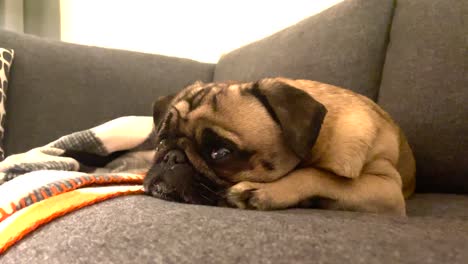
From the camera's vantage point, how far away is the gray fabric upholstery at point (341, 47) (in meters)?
1.66

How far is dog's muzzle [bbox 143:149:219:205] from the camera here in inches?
39.5

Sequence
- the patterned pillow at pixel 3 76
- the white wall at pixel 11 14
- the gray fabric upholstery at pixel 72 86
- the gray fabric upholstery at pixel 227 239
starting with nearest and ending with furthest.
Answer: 1. the gray fabric upholstery at pixel 227 239
2. the patterned pillow at pixel 3 76
3. the gray fabric upholstery at pixel 72 86
4. the white wall at pixel 11 14

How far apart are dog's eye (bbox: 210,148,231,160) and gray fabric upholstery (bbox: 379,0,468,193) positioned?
745 millimetres

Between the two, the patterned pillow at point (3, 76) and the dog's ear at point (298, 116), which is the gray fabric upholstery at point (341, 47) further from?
the patterned pillow at point (3, 76)

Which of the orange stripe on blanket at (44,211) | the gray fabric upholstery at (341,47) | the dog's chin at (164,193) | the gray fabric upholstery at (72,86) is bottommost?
the gray fabric upholstery at (72,86)

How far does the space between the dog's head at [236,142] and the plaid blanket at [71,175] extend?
105 millimetres

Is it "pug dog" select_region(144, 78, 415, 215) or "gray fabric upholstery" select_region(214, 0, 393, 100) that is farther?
"gray fabric upholstery" select_region(214, 0, 393, 100)

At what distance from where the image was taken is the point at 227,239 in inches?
24.0

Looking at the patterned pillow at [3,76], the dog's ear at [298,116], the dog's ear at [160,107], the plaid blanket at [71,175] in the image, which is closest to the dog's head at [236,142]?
the dog's ear at [298,116]

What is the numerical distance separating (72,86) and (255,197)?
147 cm

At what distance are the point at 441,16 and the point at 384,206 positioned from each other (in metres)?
0.75

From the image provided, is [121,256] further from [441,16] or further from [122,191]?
[441,16]

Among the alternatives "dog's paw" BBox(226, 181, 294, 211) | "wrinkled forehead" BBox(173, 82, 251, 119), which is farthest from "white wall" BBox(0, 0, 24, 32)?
"dog's paw" BBox(226, 181, 294, 211)

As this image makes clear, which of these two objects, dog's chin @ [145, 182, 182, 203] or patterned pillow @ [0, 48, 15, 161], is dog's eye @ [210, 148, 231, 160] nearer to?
dog's chin @ [145, 182, 182, 203]
